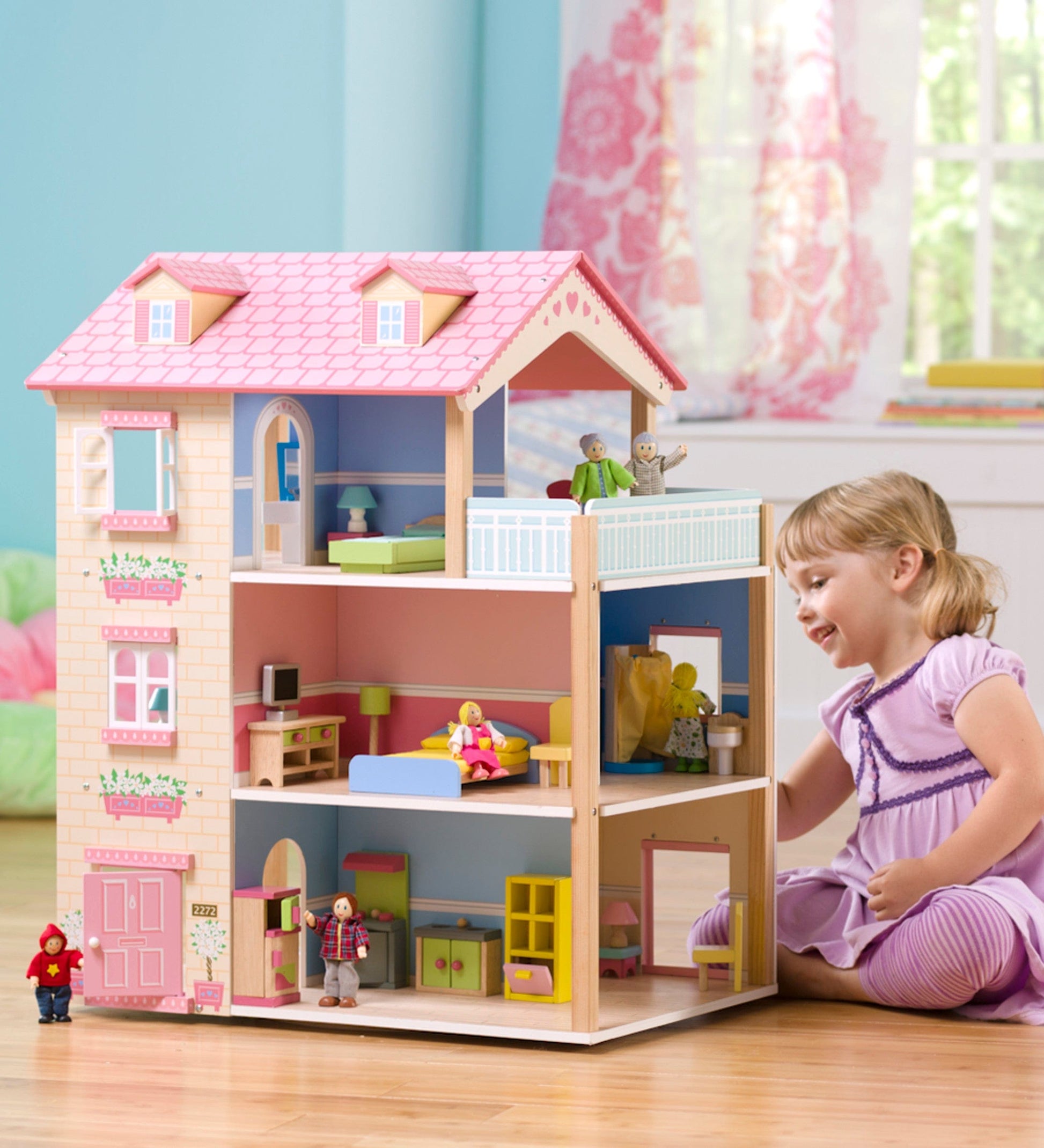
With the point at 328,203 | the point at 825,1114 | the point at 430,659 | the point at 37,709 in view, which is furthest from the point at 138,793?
the point at 328,203

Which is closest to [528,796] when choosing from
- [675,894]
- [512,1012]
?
[512,1012]

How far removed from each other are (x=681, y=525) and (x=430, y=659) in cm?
44

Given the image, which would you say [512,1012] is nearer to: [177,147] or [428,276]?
[428,276]

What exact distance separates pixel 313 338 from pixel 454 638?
1.60 ft

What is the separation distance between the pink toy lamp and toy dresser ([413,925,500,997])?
0.20m

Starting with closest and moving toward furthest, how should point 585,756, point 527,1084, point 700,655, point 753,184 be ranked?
point 527,1084 < point 585,756 < point 700,655 < point 753,184

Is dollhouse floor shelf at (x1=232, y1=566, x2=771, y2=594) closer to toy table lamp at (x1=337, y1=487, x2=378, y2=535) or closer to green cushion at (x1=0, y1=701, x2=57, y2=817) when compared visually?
toy table lamp at (x1=337, y1=487, x2=378, y2=535)

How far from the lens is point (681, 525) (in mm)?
2439

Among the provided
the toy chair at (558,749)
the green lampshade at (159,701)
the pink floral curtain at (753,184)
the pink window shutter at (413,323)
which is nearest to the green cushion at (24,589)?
the pink floral curtain at (753,184)

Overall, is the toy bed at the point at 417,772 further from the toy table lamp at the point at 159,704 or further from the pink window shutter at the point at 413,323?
the pink window shutter at the point at 413,323

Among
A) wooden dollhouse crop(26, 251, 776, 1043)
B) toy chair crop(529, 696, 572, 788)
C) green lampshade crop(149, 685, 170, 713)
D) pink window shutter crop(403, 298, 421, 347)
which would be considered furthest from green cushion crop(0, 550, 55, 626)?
pink window shutter crop(403, 298, 421, 347)

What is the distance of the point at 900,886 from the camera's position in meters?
2.54

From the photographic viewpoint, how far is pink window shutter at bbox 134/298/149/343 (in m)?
2.46

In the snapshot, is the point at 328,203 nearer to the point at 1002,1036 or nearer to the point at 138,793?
the point at 138,793
